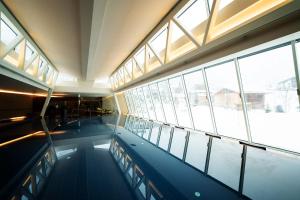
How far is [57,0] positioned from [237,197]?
624cm

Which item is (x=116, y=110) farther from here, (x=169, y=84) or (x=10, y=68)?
(x=10, y=68)

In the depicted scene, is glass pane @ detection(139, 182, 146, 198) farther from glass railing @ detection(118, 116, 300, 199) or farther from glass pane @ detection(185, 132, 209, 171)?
glass pane @ detection(185, 132, 209, 171)

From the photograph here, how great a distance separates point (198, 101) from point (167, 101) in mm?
3076

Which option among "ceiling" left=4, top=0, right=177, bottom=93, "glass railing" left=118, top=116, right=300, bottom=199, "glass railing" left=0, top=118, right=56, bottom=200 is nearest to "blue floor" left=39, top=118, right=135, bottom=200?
"glass railing" left=0, top=118, right=56, bottom=200

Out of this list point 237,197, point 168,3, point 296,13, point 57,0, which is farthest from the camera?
point 168,3

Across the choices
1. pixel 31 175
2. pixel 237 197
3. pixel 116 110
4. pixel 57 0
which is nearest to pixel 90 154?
pixel 31 175

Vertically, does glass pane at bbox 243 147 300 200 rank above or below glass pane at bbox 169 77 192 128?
below

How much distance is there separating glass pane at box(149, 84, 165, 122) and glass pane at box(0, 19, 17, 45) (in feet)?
26.5

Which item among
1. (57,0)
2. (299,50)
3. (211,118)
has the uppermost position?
(57,0)

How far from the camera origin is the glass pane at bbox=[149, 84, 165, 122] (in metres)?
12.0

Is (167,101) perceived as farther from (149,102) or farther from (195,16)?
(195,16)

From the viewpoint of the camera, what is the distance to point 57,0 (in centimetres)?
459

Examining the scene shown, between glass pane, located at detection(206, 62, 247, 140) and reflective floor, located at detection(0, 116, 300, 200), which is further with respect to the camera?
glass pane, located at detection(206, 62, 247, 140)

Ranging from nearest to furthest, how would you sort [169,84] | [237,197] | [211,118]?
[237,197] → [211,118] → [169,84]
